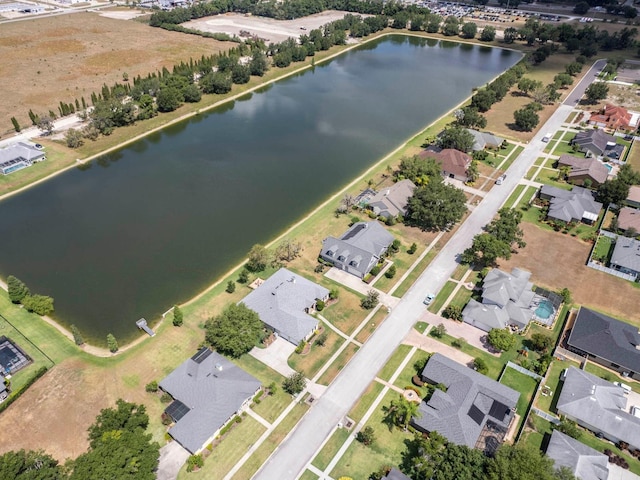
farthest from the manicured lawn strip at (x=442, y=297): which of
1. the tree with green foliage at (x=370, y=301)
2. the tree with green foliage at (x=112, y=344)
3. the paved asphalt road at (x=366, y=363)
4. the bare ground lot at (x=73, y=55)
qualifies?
the bare ground lot at (x=73, y=55)

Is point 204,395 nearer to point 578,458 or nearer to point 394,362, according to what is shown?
point 394,362

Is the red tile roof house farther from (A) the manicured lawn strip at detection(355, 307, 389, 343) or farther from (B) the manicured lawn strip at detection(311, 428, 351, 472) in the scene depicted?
(B) the manicured lawn strip at detection(311, 428, 351, 472)

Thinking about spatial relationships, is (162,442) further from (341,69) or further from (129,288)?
(341,69)

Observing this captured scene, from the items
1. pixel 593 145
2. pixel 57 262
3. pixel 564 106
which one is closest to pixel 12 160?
pixel 57 262

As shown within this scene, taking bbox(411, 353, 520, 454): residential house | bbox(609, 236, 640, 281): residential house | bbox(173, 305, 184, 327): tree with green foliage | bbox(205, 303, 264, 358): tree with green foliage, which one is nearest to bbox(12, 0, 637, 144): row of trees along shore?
bbox(609, 236, 640, 281): residential house

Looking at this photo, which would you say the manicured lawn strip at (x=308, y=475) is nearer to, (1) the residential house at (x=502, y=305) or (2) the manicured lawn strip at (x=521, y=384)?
(2) the manicured lawn strip at (x=521, y=384)

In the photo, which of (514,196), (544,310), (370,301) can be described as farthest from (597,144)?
(370,301)
